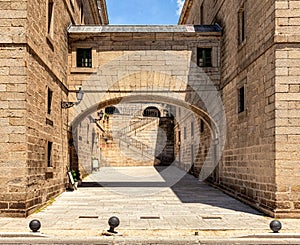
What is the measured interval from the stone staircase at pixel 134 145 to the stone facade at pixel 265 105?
1944 cm

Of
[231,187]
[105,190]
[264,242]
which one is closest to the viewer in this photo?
[264,242]

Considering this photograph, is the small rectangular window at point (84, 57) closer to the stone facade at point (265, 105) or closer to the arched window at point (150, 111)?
the stone facade at point (265, 105)

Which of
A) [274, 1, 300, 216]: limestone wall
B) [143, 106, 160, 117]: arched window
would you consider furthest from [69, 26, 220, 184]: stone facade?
[143, 106, 160, 117]: arched window

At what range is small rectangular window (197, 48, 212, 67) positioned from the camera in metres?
14.0

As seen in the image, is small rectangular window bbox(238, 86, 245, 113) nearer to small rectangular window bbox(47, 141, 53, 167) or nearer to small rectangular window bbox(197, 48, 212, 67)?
small rectangular window bbox(197, 48, 212, 67)

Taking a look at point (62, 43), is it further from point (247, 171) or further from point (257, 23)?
point (247, 171)

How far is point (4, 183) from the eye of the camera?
8836mm

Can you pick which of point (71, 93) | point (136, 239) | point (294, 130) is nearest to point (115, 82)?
point (71, 93)

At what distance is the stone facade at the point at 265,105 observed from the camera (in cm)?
864

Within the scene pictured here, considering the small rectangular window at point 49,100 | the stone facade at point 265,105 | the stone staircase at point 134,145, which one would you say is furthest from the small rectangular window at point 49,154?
the stone staircase at point 134,145

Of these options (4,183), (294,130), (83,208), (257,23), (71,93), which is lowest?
(83,208)

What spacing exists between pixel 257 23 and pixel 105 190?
8.20 metres

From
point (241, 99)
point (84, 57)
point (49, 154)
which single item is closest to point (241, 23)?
point (241, 99)

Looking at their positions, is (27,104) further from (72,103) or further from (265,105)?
(265,105)
